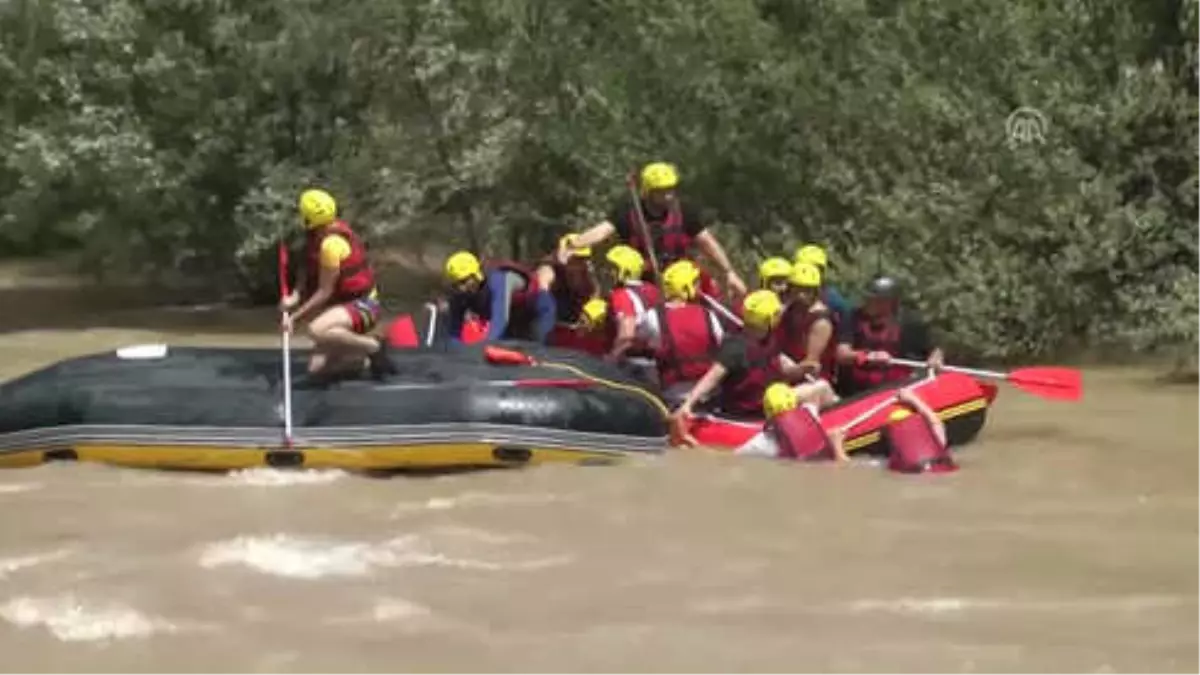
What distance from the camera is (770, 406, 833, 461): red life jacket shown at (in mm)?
9891

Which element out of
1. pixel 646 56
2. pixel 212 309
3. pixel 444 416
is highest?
pixel 646 56

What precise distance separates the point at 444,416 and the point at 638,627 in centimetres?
289

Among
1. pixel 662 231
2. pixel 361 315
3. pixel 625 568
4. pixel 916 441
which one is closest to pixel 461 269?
pixel 662 231

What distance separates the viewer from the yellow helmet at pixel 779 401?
995cm

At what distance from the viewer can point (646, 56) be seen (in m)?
16.5

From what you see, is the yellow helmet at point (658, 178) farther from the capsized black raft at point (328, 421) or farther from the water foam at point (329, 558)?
the water foam at point (329, 558)

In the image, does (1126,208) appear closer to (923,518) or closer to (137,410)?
(923,518)

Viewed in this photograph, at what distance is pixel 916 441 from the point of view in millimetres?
9812

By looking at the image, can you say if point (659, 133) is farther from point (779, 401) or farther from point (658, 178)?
point (779, 401)

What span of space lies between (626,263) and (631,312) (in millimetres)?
411

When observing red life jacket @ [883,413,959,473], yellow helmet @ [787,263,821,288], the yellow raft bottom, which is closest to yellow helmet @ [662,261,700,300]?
yellow helmet @ [787,263,821,288]

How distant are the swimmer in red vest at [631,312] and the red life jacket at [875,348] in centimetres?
107

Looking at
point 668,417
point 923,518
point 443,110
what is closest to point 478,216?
point 443,110

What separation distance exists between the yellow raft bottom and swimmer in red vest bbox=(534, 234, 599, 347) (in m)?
1.97
